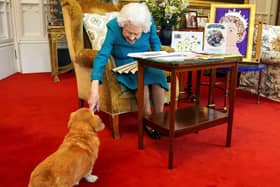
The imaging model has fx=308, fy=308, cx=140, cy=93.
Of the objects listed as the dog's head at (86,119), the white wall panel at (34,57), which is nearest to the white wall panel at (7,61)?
the white wall panel at (34,57)

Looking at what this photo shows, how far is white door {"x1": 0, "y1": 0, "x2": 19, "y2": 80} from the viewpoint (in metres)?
4.18

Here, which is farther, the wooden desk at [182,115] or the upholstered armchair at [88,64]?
the upholstered armchair at [88,64]

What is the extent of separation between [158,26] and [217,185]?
1.83 meters

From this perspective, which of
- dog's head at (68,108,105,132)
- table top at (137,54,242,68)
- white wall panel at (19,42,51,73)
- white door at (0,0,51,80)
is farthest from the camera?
white wall panel at (19,42,51,73)

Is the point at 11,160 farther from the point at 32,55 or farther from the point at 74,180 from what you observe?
the point at 32,55

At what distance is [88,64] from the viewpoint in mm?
2275

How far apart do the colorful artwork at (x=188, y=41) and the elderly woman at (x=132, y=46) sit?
0.18m

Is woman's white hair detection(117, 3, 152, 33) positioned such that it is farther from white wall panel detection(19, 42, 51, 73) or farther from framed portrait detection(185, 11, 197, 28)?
white wall panel detection(19, 42, 51, 73)

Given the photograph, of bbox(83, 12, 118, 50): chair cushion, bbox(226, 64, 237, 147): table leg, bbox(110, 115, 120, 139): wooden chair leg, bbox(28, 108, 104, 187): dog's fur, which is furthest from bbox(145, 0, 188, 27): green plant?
bbox(28, 108, 104, 187): dog's fur

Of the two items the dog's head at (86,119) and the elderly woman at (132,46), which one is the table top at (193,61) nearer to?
the elderly woman at (132,46)

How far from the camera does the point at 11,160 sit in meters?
1.87

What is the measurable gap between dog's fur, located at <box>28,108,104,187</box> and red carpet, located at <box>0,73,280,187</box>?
224 millimetres

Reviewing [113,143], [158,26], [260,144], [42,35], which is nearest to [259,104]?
[260,144]

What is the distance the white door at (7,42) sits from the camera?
13.7ft
